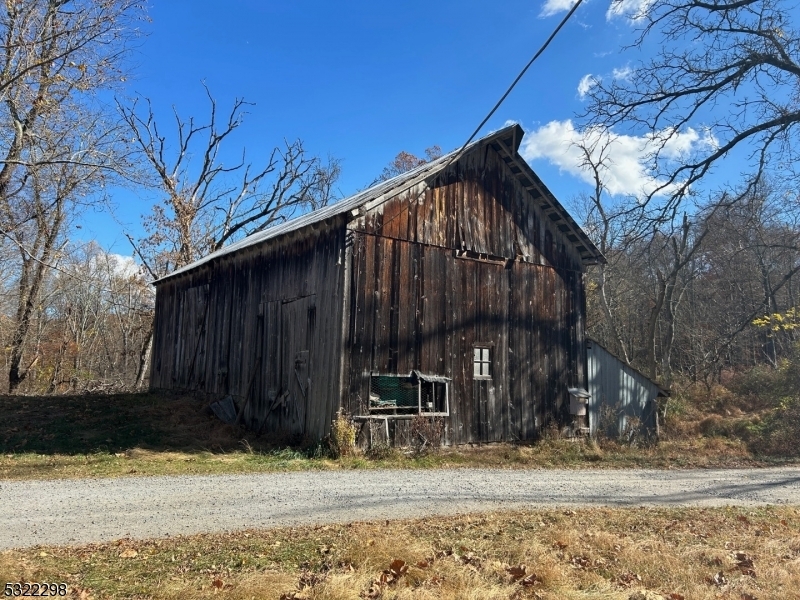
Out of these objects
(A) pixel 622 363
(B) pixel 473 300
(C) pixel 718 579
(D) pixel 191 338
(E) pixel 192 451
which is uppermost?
(B) pixel 473 300

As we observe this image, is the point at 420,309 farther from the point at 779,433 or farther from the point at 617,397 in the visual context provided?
the point at 779,433

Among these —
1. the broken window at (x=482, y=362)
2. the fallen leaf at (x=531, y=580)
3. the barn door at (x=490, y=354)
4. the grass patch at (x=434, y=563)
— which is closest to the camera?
the grass patch at (x=434, y=563)

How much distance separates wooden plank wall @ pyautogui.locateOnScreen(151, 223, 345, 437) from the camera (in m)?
12.8

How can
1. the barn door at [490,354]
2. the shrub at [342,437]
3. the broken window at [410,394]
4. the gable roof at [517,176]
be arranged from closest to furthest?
the shrub at [342,437] → the broken window at [410,394] → the gable roof at [517,176] → the barn door at [490,354]

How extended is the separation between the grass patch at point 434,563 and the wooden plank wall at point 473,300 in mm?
6293

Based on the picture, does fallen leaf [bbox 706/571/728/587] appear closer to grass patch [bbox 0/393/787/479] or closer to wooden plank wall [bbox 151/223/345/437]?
grass patch [bbox 0/393/787/479]

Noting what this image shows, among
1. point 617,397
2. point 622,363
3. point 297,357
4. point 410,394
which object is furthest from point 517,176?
point 297,357

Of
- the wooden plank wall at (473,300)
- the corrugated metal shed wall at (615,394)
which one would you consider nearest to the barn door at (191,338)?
the wooden plank wall at (473,300)

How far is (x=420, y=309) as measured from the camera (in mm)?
13719

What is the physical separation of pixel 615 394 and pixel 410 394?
7787 millimetres

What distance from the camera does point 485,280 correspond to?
49.3ft

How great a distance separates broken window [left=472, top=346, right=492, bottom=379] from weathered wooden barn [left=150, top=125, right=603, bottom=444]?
0.17 feet

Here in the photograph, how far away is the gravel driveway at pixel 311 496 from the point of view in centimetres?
669

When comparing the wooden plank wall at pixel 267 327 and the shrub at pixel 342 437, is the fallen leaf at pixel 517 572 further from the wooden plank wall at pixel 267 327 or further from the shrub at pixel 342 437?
the wooden plank wall at pixel 267 327
